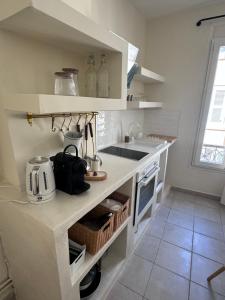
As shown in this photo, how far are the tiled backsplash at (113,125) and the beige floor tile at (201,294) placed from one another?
58.8 inches

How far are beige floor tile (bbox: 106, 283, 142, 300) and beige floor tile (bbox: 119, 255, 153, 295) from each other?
0.10 feet

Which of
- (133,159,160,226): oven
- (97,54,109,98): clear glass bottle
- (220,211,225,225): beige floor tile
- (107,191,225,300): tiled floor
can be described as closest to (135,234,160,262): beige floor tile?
(107,191,225,300): tiled floor

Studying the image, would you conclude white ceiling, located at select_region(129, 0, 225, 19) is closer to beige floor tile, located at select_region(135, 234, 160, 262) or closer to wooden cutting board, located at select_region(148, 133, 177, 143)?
wooden cutting board, located at select_region(148, 133, 177, 143)

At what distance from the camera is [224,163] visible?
2469mm

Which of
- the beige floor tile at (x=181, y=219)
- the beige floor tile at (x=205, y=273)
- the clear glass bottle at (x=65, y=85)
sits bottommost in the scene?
the beige floor tile at (x=205, y=273)

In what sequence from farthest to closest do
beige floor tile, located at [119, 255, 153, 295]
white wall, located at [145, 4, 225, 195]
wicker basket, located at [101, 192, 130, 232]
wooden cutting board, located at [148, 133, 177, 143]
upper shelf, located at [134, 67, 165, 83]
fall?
wooden cutting board, located at [148, 133, 177, 143] < white wall, located at [145, 4, 225, 195] < upper shelf, located at [134, 67, 165, 83] < beige floor tile, located at [119, 255, 153, 295] < wicker basket, located at [101, 192, 130, 232]

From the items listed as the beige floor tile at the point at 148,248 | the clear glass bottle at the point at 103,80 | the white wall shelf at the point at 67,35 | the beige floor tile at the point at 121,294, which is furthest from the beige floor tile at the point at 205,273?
the clear glass bottle at the point at 103,80

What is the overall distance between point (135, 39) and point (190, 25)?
2.42ft

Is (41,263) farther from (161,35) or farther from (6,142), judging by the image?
(161,35)

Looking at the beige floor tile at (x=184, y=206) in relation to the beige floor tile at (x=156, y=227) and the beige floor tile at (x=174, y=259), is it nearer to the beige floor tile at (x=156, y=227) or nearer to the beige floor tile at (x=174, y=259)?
the beige floor tile at (x=156, y=227)

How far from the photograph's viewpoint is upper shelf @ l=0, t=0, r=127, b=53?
699mm

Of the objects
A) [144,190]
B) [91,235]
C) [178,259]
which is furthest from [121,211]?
[178,259]

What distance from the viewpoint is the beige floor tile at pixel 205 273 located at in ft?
4.53

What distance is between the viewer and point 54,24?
808 millimetres
